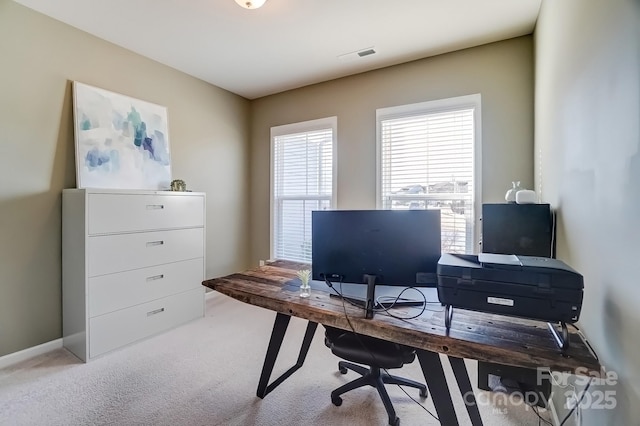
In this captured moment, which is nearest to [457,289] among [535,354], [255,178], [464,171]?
[535,354]

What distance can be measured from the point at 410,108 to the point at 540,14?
1.17 m

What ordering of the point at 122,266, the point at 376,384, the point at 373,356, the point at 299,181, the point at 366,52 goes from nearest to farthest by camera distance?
the point at 373,356 < the point at 376,384 < the point at 122,266 < the point at 366,52 < the point at 299,181

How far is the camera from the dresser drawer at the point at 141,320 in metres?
2.30

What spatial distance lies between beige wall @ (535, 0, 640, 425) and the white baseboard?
354 cm

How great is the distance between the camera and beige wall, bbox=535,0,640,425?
34.9 inches

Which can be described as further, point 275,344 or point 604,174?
point 275,344

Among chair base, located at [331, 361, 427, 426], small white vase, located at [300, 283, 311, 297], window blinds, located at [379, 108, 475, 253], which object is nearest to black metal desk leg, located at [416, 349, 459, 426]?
chair base, located at [331, 361, 427, 426]

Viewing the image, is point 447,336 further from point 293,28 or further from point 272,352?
point 293,28

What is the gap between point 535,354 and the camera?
971mm

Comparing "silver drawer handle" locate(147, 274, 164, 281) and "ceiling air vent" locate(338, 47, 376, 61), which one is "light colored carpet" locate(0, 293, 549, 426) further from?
"ceiling air vent" locate(338, 47, 376, 61)

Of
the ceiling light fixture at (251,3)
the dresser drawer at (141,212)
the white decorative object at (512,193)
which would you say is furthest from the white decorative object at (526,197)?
the dresser drawer at (141,212)

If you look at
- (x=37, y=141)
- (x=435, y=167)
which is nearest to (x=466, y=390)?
(x=435, y=167)

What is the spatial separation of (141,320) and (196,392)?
3.43ft

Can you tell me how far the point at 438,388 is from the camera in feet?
4.25
